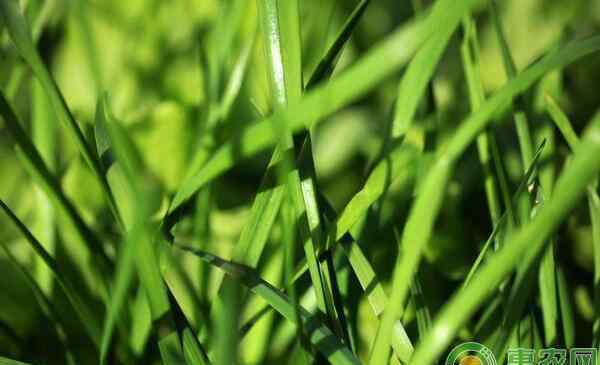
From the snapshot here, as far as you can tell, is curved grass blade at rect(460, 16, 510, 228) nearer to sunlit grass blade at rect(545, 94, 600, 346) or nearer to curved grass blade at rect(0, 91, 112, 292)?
sunlit grass blade at rect(545, 94, 600, 346)

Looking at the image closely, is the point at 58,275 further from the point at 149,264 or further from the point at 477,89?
the point at 477,89

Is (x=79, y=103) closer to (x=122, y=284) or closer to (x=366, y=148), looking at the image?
(x=366, y=148)

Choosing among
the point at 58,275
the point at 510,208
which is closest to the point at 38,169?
the point at 58,275

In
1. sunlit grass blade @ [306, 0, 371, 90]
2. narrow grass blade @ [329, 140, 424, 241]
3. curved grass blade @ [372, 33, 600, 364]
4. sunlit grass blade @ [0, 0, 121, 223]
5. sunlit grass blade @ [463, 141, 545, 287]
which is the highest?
sunlit grass blade @ [0, 0, 121, 223]

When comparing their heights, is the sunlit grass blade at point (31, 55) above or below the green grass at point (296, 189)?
above

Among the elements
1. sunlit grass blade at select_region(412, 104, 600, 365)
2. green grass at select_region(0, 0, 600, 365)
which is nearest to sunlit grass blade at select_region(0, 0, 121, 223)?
green grass at select_region(0, 0, 600, 365)

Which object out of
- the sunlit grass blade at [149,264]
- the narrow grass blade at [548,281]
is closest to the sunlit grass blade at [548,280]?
the narrow grass blade at [548,281]

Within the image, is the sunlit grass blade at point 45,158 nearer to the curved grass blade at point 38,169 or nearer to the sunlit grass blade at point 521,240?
the curved grass blade at point 38,169

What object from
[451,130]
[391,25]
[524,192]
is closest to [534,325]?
[524,192]
